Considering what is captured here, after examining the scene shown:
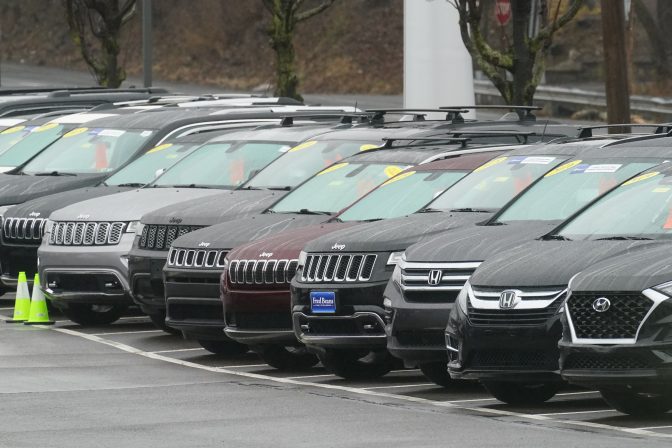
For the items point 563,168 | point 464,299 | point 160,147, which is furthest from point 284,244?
point 160,147

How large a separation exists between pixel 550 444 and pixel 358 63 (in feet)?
168

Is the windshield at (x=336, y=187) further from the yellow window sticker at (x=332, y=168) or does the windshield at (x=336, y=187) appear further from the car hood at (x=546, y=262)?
the car hood at (x=546, y=262)

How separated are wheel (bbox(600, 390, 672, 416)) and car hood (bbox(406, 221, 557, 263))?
1543mm

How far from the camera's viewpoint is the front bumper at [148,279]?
16422mm

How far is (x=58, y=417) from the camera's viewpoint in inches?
459

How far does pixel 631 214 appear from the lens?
1182 centimetres

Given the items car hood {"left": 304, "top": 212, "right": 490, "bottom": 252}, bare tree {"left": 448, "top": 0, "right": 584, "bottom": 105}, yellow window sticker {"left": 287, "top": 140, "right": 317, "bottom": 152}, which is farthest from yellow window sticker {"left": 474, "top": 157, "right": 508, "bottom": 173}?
bare tree {"left": 448, "top": 0, "right": 584, "bottom": 105}

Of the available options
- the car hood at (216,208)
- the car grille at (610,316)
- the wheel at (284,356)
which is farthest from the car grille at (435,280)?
the car hood at (216,208)

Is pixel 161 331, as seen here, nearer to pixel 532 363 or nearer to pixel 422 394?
pixel 422 394

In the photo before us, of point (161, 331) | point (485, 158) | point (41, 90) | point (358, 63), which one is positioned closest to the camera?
point (485, 158)

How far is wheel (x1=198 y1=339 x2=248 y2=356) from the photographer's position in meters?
15.8

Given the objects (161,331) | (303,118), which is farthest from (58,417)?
(303,118)

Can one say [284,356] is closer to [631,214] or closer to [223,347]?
[223,347]

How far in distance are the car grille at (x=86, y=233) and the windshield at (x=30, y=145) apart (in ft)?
13.7
